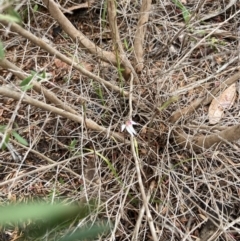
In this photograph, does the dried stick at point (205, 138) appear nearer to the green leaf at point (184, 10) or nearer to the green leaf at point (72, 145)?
the green leaf at point (72, 145)

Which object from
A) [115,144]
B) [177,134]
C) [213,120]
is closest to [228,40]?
[213,120]

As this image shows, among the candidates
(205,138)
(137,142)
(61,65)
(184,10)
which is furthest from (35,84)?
(184,10)

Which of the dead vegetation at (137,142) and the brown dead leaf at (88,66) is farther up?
the brown dead leaf at (88,66)

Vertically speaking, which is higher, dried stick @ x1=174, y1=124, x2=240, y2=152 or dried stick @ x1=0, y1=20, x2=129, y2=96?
dried stick @ x1=0, y1=20, x2=129, y2=96

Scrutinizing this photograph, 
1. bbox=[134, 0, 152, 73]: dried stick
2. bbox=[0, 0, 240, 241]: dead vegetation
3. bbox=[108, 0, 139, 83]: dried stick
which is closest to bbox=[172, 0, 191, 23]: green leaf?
bbox=[0, 0, 240, 241]: dead vegetation

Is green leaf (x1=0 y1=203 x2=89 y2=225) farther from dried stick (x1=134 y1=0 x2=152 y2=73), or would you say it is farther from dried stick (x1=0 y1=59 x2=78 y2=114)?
dried stick (x1=134 y1=0 x2=152 y2=73)

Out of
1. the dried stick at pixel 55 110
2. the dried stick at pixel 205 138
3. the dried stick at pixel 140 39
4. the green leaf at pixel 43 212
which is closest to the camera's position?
the green leaf at pixel 43 212

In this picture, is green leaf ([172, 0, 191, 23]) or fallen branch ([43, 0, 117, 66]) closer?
fallen branch ([43, 0, 117, 66])

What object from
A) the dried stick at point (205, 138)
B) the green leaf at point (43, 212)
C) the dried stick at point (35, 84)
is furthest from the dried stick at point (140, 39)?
the green leaf at point (43, 212)

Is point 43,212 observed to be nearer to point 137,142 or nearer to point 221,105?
point 137,142

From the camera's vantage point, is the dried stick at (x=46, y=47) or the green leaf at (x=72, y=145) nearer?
the dried stick at (x=46, y=47)
